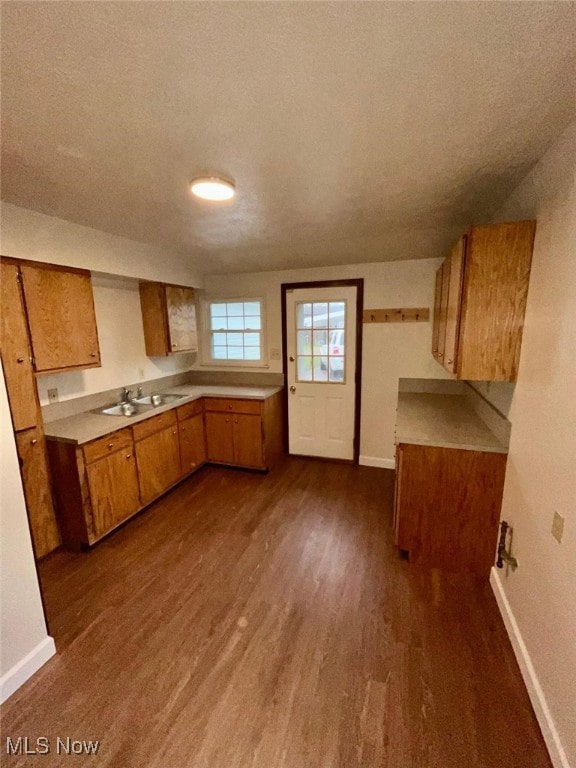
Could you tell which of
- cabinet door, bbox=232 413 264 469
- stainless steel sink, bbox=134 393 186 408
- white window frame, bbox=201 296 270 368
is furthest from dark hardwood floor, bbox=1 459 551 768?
white window frame, bbox=201 296 270 368

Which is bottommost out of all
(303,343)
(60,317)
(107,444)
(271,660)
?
(271,660)

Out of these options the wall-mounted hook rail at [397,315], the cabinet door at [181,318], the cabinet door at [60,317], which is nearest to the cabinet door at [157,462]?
the cabinet door at [60,317]

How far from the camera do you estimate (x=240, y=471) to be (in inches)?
142

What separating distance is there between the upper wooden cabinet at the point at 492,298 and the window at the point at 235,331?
2.48m

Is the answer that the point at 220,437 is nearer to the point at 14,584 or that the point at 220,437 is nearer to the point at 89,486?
the point at 89,486

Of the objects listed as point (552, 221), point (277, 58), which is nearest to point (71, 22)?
point (277, 58)

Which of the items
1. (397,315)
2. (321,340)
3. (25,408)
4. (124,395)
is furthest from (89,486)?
(397,315)

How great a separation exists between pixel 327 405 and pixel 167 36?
324 cm

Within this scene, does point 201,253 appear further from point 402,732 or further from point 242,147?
point 402,732

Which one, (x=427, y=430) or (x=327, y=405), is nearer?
(x=427, y=430)

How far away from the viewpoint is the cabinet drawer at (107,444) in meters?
2.27

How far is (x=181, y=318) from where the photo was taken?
356 centimetres

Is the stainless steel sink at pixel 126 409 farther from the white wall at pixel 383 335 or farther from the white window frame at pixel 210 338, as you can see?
the white wall at pixel 383 335

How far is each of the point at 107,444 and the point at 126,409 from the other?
2.61 feet
